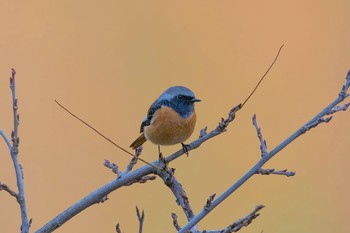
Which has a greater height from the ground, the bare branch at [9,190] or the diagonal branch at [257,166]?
the bare branch at [9,190]

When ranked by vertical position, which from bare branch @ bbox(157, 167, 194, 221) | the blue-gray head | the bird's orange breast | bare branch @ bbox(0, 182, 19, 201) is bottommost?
bare branch @ bbox(157, 167, 194, 221)

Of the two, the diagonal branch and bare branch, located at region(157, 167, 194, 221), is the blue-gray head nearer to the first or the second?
bare branch, located at region(157, 167, 194, 221)

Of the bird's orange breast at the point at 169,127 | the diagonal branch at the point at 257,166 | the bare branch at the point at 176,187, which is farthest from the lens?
the bird's orange breast at the point at 169,127

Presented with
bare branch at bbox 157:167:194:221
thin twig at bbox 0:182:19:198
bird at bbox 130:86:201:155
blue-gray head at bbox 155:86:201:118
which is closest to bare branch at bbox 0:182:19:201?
thin twig at bbox 0:182:19:198

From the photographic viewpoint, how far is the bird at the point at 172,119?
3.26 meters

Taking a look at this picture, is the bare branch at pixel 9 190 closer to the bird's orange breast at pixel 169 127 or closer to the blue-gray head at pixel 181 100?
the bird's orange breast at pixel 169 127

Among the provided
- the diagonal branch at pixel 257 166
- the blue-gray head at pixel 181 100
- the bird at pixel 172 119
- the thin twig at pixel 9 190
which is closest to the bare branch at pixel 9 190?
the thin twig at pixel 9 190

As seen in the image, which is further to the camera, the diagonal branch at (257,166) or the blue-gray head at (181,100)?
the blue-gray head at (181,100)

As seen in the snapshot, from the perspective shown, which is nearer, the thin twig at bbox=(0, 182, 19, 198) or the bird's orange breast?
the thin twig at bbox=(0, 182, 19, 198)

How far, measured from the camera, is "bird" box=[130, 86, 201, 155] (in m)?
3.26

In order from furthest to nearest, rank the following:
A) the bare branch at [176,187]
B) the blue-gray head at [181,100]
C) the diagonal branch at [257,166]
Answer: the blue-gray head at [181,100], the bare branch at [176,187], the diagonal branch at [257,166]

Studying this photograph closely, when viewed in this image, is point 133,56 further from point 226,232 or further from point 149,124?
point 226,232

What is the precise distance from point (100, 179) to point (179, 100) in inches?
74.1

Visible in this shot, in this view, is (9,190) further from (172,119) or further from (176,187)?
(172,119)
